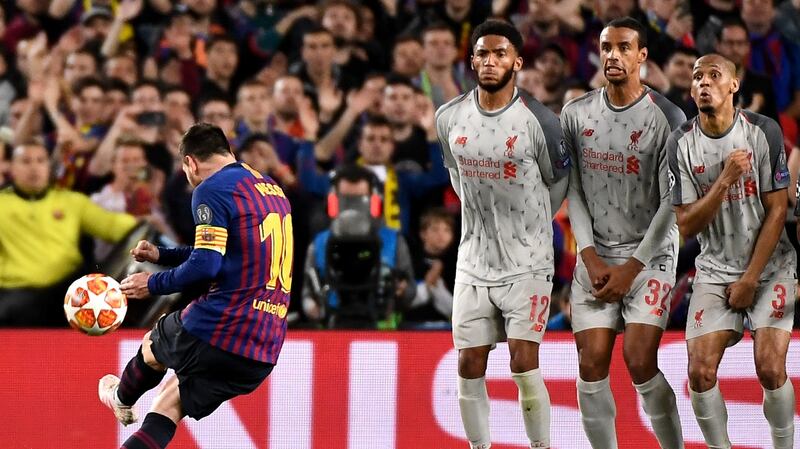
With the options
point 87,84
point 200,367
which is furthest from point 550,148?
point 87,84

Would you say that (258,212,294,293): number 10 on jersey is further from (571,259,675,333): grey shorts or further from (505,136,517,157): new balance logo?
(571,259,675,333): grey shorts

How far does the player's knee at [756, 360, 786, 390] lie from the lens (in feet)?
18.6

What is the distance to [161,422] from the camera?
18.0ft

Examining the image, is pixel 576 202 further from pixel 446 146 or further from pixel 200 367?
pixel 200 367

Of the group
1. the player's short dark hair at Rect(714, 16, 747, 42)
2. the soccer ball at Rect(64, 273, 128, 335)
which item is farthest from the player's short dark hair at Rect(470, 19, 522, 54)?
the player's short dark hair at Rect(714, 16, 747, 42)

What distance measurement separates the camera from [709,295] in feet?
19.1

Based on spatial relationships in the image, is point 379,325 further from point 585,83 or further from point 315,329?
point 585,83

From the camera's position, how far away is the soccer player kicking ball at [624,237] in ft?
19.0

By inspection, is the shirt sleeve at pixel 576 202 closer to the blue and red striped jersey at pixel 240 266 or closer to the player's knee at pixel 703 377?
the player's knee at pixel 703 377

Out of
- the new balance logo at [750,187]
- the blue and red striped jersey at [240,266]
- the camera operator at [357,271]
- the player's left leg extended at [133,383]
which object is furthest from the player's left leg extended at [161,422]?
the new balance logo at [750,187]

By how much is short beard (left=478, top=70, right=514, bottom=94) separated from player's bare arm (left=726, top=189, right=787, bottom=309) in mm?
1330

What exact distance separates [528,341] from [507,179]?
784 mm

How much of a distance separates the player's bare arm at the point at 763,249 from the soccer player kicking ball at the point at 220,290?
2109mm

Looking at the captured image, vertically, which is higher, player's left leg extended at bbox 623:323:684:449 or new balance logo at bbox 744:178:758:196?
new balance logo at bbox 744:178:758:196
